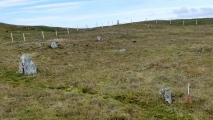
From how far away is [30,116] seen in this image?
20.6 m

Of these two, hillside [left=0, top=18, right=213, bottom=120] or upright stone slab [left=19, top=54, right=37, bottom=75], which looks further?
upright stone slab [left=19, top=54, right=37, bottom=75]

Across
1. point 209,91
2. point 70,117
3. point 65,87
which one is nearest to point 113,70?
point 65,87

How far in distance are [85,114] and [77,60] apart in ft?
70.1

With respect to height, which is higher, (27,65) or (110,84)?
(27,65)

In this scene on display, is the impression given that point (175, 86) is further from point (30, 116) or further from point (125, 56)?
point (125, 56)

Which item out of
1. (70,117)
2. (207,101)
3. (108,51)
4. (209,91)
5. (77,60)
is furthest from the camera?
(108,51)

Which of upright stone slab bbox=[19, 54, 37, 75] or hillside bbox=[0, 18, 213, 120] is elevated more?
upright stone slab bbox=[19, 54, 37, 75]

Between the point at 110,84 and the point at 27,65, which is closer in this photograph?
the point at 110,84

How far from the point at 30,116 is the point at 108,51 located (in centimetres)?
2935

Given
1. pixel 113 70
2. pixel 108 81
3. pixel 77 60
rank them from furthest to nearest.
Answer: pixel 77 60 → pixel 113 70 → pixel 108 81

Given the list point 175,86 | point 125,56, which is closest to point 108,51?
point 125,56

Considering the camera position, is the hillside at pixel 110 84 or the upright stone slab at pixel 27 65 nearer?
the hillside at pixel 110 84

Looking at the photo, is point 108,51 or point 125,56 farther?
point 108,51

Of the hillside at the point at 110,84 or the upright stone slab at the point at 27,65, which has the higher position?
the upright stone slab at the point at 27,65
